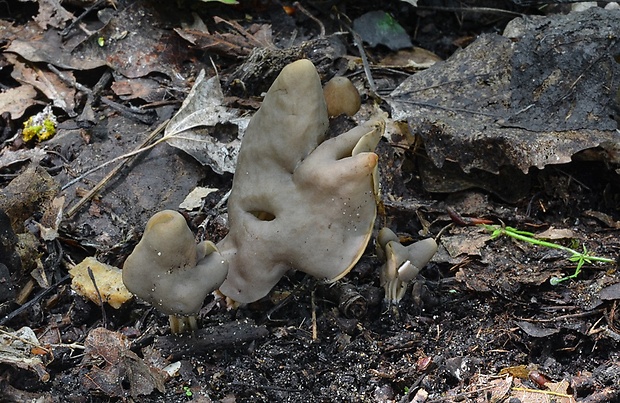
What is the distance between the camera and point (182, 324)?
9.49 feet

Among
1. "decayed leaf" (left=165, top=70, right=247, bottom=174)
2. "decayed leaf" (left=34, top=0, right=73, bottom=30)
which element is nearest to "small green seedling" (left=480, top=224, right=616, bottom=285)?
"decayed leaf" (left=165, top=70, right=247, bottom=174)

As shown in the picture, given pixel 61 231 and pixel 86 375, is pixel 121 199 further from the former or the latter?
pixel 86 375

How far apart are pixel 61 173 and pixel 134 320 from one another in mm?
1078

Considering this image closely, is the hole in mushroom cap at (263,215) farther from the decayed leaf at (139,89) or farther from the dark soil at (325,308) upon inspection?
the decayed leaf at (139,89)

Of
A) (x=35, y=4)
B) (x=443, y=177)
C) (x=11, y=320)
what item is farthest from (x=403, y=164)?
(x=35, y=4)

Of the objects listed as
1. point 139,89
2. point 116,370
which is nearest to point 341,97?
point 139,89

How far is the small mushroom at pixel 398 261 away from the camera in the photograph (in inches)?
119

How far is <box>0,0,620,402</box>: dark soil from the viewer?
2.77m

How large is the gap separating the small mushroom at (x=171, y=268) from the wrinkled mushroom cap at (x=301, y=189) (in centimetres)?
22

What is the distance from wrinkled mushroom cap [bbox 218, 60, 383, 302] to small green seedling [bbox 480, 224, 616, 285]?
Result: 996mm

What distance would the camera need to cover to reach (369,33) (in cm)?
470

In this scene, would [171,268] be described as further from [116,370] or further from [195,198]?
[195,198]

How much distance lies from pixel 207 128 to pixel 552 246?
193cm

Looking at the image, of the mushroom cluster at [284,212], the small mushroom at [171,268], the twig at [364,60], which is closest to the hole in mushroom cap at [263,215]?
the mushroom cluster at [284,212]
